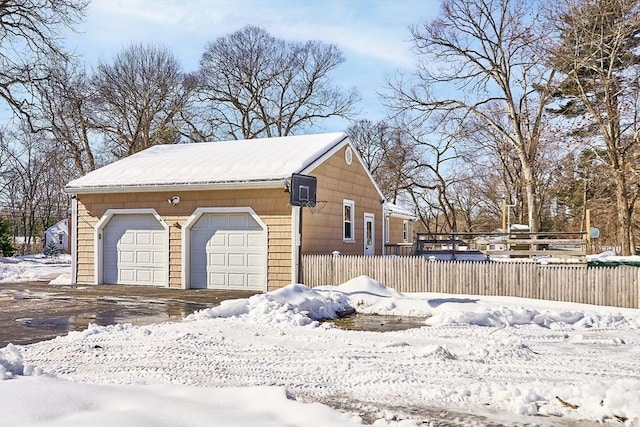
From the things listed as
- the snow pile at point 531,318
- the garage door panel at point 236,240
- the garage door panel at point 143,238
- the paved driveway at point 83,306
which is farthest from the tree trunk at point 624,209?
the garage door panel at point 143,238

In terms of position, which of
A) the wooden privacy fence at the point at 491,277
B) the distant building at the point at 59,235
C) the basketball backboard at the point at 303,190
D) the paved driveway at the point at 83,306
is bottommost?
the paved driveway at the point at 83,306

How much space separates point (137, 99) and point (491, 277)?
89.8 feet

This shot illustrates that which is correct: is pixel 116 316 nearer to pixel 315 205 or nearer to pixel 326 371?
pixel 326 371

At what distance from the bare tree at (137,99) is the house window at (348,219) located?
19.6 m

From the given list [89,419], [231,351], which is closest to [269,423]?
[89,419]

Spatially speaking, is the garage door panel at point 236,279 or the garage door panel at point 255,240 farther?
the garage door panel at point 236,279

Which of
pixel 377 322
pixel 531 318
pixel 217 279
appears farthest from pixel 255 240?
pixel 531 318

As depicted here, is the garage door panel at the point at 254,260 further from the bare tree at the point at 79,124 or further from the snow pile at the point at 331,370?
the bare tree at the point at 79,124

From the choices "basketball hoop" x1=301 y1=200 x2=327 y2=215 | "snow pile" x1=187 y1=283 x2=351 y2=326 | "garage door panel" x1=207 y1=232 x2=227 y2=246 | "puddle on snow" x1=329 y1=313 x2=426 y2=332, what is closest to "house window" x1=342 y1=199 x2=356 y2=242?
"basketball hoop" x1=301 y1=200 x2=327 y2=215

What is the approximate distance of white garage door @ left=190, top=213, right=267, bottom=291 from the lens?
14781mm

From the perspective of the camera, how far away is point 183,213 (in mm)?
15586

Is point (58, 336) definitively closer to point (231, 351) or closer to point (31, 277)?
point (231, 351)

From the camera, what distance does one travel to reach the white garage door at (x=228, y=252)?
14.8 m

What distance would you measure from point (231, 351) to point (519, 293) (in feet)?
24.5
